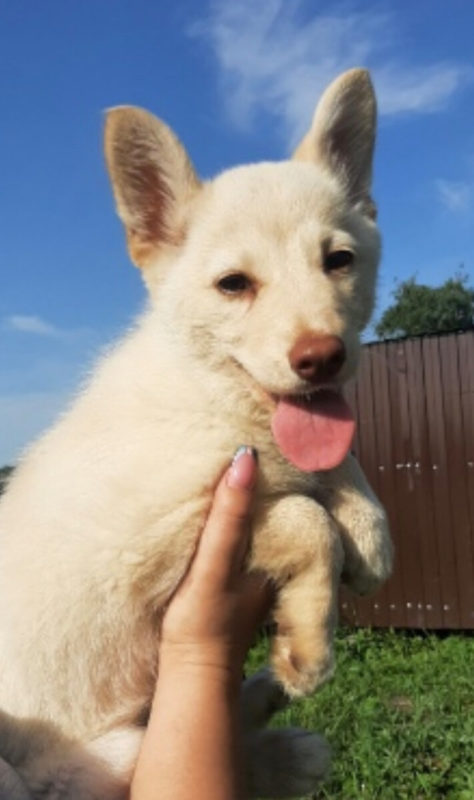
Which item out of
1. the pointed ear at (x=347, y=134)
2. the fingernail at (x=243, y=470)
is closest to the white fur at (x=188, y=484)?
the fingernail at (x=243, y=470)

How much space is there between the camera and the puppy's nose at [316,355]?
2.49 m

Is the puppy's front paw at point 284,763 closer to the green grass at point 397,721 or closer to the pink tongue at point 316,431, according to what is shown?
the pink tongue at point 316,431

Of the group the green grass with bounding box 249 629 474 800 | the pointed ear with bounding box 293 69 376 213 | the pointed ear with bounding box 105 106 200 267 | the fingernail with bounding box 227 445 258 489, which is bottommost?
the green grass with bounding box 249 629 474 800

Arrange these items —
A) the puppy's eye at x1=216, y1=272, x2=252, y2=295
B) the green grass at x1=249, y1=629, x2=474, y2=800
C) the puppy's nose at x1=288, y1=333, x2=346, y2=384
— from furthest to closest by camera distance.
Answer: the green grass at x1=249, y1=629, x2=474, y2=800
the puppy's eye at x1=216, y1=272, x2=252, y2=295
the puppy's nose at x1=288, y1=333, x2=346, y2=384

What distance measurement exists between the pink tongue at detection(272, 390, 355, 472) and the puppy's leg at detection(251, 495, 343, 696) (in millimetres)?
148

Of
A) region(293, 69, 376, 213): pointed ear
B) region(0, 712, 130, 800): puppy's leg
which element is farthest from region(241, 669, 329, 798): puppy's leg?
region(293, 69, 376, 213): pointed ear

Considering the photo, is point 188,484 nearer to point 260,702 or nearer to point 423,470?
point 260,702

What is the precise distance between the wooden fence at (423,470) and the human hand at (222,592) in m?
8.62

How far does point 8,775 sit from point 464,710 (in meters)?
5.84

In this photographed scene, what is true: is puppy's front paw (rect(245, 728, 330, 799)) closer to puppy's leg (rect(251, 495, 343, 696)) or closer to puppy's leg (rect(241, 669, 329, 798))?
puppy's leg (rect(241, 669, 329, 798))

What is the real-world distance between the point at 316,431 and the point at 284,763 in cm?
109

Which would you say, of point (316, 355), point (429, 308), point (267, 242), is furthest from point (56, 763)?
point (429, 308)

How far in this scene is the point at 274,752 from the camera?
3043mm

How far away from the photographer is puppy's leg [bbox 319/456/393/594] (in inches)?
110
